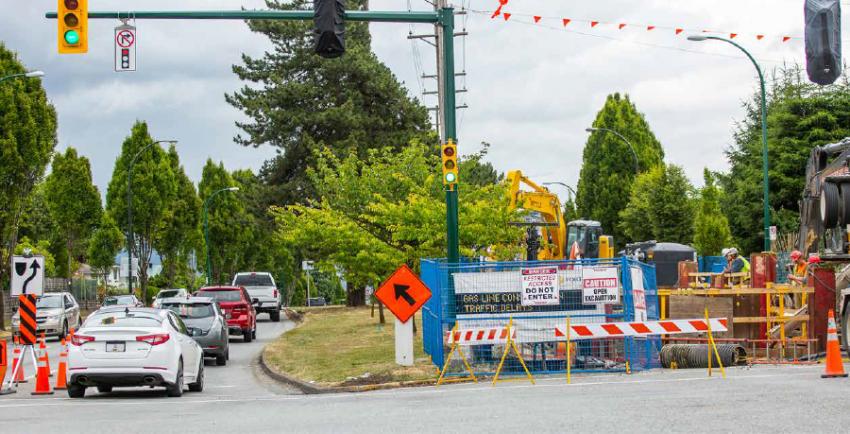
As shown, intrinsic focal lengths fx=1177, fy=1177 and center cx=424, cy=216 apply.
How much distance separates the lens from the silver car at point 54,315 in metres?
37.3

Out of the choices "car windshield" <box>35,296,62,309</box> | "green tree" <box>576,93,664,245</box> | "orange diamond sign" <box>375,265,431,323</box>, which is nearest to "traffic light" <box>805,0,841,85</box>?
"orange diamond sign" <box>375,265,431,323</box>

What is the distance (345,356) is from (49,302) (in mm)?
17622

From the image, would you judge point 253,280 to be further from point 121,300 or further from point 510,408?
point 510,408

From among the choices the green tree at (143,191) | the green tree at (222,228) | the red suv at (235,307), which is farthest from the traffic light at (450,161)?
the green tree at (222,228)

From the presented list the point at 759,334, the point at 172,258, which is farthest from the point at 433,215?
the point at 172,258

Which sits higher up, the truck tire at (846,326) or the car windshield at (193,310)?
the car windshield at (193,310)

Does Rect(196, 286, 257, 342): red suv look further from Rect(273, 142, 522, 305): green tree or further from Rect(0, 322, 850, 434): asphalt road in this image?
Rect(0, 322, 850, 434): asphalt road

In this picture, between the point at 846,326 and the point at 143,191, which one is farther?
the point at 143,191

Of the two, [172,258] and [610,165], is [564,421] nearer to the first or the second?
[172,258]

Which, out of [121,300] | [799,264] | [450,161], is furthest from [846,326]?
[121,300]

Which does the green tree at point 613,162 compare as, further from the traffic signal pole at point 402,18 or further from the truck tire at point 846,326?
the truck tire at point 846,326

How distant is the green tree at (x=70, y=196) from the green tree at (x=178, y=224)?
774 centimetres

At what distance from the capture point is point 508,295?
19000mm

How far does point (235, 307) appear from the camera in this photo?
34.7 m
